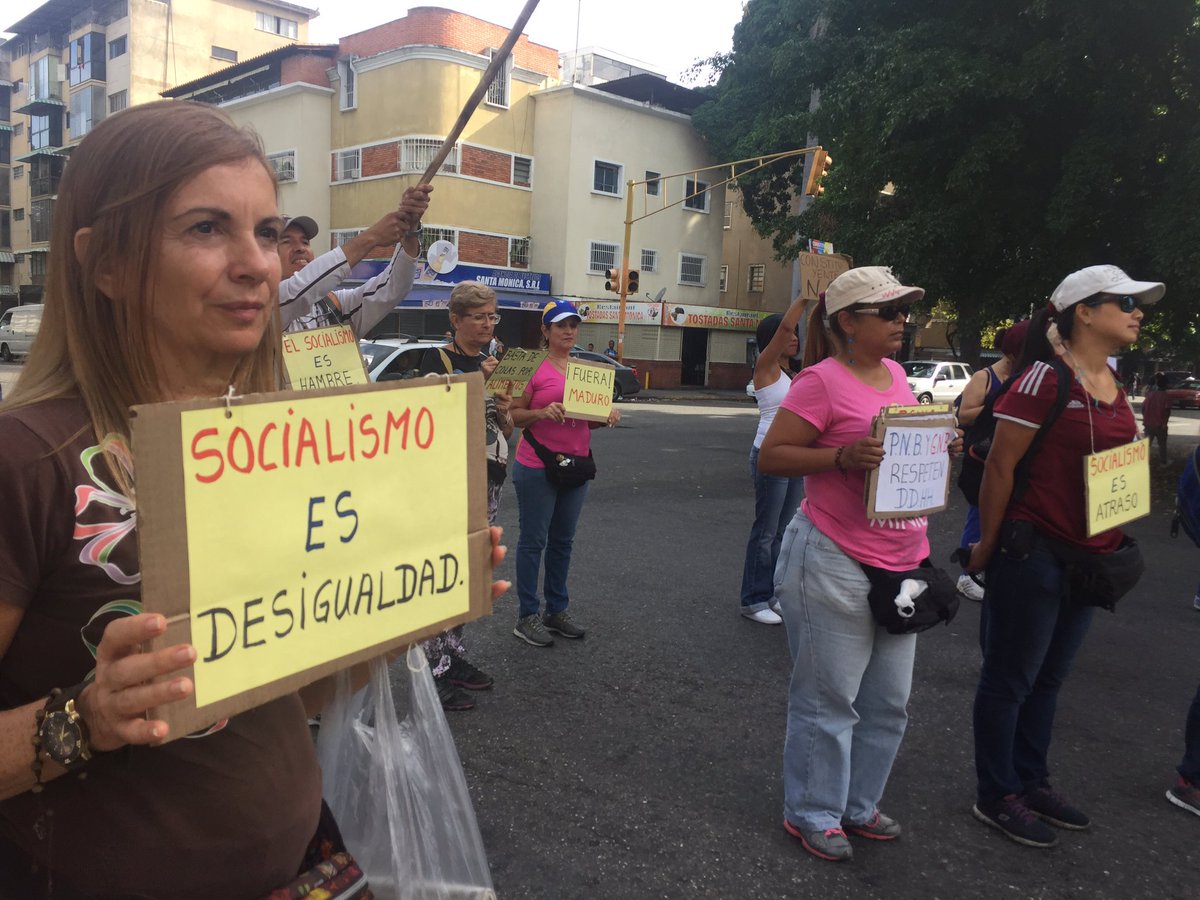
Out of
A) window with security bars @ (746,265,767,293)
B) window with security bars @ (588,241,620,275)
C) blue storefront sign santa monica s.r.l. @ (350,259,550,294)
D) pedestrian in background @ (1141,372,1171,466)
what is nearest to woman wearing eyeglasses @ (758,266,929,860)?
pedestrian in background @ (1141,372,1171,466)

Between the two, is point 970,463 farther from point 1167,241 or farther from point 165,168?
point 1167,241

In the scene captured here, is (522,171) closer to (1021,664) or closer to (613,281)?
(613,281)

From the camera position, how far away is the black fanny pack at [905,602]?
2.82 meters

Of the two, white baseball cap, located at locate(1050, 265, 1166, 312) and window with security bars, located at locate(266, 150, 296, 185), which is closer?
white baseball cap, located at locate(1050, 265, 1166, 312)

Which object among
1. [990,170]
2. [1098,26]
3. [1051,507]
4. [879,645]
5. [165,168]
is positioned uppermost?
[1098,26]

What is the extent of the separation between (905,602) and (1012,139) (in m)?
9.85

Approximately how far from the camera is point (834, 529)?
295 cm

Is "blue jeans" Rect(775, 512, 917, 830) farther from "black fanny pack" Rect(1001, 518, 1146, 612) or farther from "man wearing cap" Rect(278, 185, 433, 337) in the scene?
"man wearing cap" Rect(278, 185, 433, 337)

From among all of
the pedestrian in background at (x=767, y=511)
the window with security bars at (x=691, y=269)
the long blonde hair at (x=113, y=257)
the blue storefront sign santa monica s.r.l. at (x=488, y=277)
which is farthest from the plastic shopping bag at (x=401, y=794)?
the window with security bars at (x=691, y=269)

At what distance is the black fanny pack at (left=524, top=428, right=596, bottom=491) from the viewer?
189 inches

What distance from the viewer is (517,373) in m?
4.93

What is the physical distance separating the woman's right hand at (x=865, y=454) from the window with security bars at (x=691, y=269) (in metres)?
33.2

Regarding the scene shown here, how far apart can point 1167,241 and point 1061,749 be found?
7.85 metres

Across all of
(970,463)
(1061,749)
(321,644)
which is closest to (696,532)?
(970,463)
